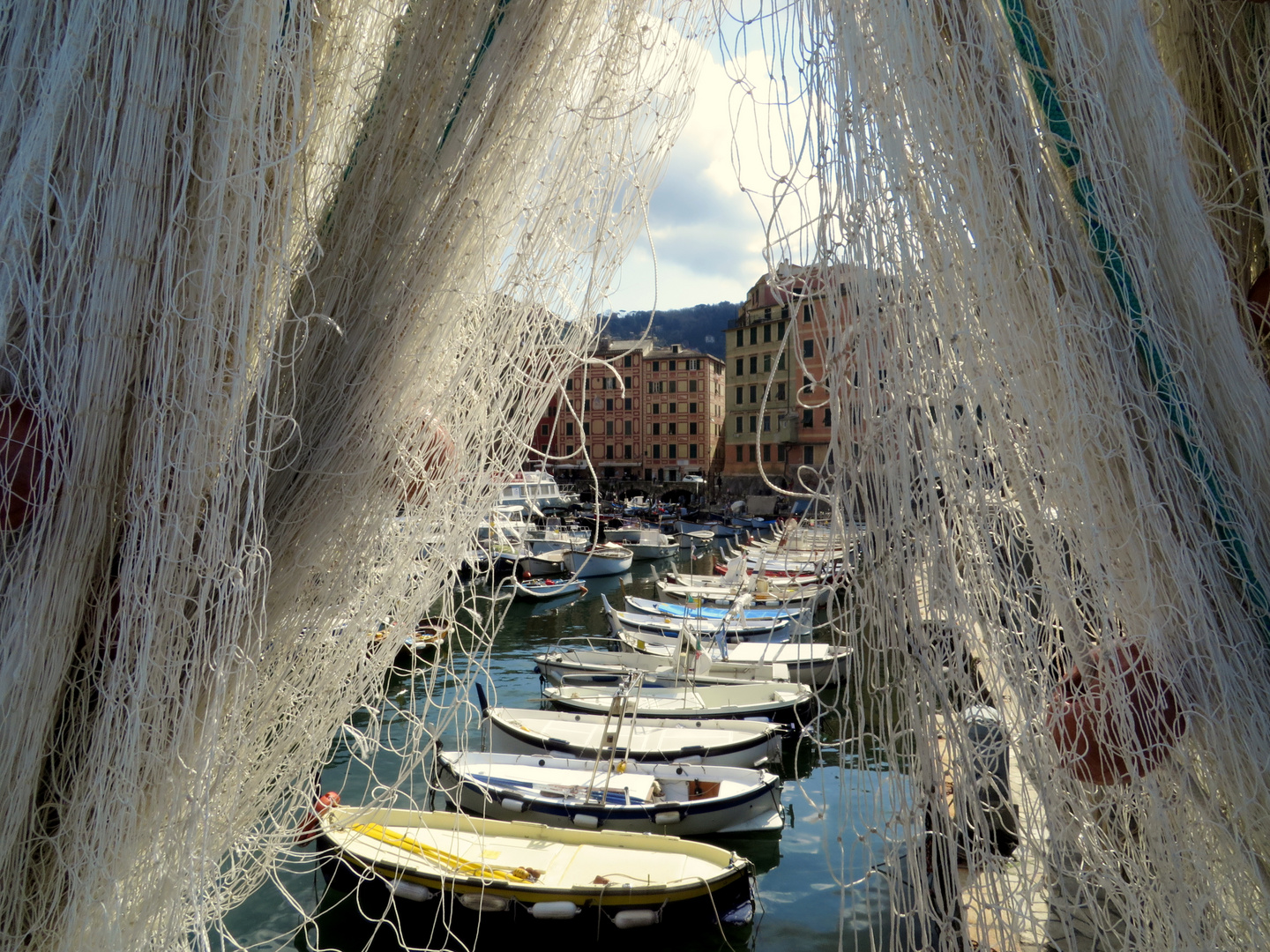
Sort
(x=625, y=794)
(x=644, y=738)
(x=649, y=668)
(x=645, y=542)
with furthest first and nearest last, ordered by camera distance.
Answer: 1. (x=645, y=542)
2. (x=649, y=668)
3. (x=644, y=738)
4. (x=625, y=794)

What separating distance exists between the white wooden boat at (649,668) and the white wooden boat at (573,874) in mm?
5254

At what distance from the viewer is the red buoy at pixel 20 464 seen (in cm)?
96

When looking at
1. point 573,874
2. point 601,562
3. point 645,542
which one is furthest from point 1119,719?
point 645,542

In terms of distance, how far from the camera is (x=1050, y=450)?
989 mm

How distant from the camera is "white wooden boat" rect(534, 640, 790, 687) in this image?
1273cm

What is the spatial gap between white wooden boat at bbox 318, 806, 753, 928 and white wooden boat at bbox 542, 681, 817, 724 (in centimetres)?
389

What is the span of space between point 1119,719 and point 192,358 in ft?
4.09

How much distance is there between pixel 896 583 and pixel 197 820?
95cm

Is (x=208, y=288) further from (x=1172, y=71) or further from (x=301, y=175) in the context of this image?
(x=1172, y=71)

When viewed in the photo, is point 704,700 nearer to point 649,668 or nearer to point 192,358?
point 649,668

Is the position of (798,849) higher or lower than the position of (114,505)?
lower

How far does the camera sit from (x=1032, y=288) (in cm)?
98

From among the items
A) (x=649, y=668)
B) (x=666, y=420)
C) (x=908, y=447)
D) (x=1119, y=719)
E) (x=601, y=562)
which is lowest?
(x=649, y=668)

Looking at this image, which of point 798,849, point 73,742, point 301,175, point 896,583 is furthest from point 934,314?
point 798,849
